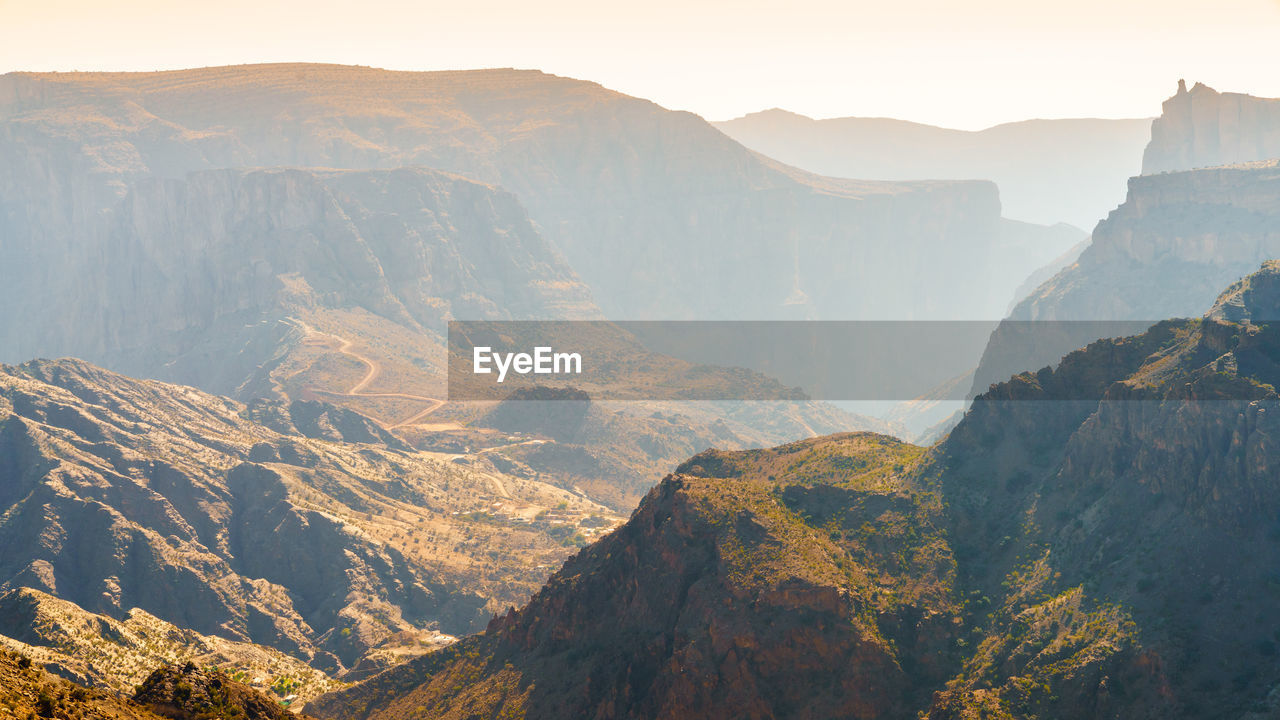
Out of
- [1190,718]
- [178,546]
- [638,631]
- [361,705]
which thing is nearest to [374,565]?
[178,546]

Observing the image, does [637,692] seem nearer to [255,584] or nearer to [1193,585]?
[1193,585]

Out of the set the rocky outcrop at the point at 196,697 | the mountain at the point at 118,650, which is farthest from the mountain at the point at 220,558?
the rocky outcrop at the point at 196,697

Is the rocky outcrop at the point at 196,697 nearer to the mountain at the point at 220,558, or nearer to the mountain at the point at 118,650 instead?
the mountain at the point at 118,650

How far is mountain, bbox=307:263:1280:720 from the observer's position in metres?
84.6

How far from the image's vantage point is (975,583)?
101812mm

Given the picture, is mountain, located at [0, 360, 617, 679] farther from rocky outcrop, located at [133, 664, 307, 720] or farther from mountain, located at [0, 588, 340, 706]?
rocky outcrop, located at [133, 664, 307, 720]

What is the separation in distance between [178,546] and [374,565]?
29.2 meters

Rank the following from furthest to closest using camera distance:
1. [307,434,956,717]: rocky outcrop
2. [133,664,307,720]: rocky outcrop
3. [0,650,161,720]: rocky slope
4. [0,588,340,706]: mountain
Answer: [0,588,340,706]: mountain → [307,434,956,717]: rocky outcrop → [133,664,307,720]: rocky outcrop → [0,650,161,720]: rocky slope

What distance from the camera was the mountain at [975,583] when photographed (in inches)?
3329

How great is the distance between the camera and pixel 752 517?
106 meters

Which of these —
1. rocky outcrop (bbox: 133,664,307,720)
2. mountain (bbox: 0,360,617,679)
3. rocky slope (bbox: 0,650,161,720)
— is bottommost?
mountain (bbox: 0,360,617,679)

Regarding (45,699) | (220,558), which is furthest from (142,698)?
(220,558)

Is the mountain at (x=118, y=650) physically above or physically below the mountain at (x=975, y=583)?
below

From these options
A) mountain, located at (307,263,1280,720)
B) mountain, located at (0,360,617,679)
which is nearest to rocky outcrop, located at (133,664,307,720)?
mountain, located at (307,263,1280,720)
